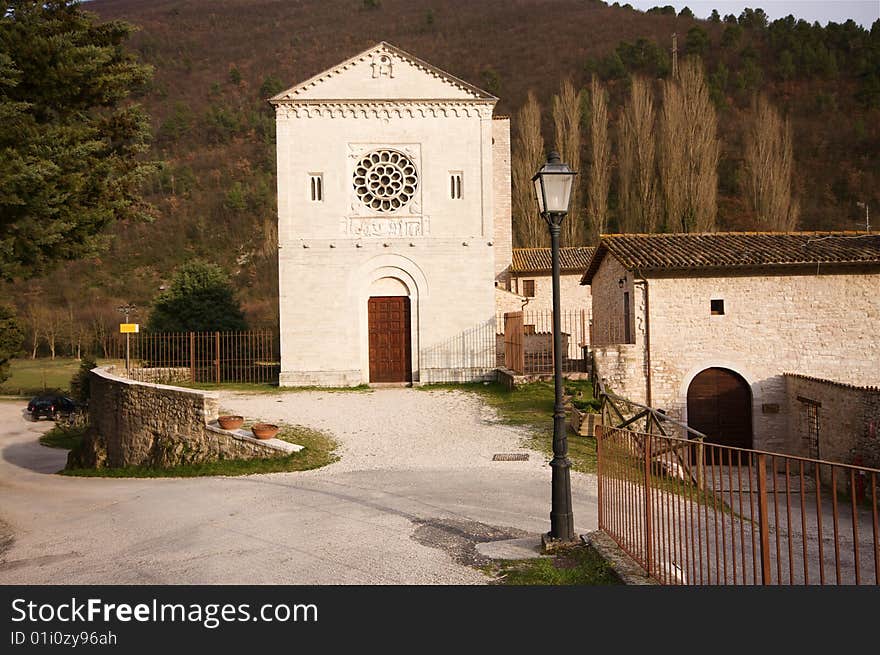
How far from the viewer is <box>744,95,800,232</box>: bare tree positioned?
39500 millimetres

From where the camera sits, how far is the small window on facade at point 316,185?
2436cm

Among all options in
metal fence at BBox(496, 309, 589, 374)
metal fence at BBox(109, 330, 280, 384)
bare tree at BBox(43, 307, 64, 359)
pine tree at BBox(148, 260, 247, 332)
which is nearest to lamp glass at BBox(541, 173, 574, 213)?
metal fence at BBox(496, 309, 589, 374)

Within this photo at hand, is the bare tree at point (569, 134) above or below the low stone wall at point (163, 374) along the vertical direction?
above

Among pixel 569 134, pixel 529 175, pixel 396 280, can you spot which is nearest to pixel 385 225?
pixel 396 280

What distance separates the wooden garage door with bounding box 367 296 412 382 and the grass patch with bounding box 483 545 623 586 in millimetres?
18095

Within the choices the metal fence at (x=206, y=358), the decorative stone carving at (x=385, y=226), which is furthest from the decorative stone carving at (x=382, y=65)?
the metal fence at (x=206, y=358)

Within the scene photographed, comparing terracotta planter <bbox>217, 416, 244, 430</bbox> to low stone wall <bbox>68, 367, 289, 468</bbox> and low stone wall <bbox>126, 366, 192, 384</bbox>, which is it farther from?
low stone wall <bbox>126, 366, 192, 384</bbox>

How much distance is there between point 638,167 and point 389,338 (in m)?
23.1

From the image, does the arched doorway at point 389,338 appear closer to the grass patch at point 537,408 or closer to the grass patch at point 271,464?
the grass patch at point 537,408

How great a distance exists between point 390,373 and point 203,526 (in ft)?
53.1

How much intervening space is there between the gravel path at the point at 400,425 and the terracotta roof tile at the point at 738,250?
6165 mm

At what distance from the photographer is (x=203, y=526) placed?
8.64 m

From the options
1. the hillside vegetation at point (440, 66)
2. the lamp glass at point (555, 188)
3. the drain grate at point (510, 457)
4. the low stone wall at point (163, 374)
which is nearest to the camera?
the lamp glass at point (555, 188)
